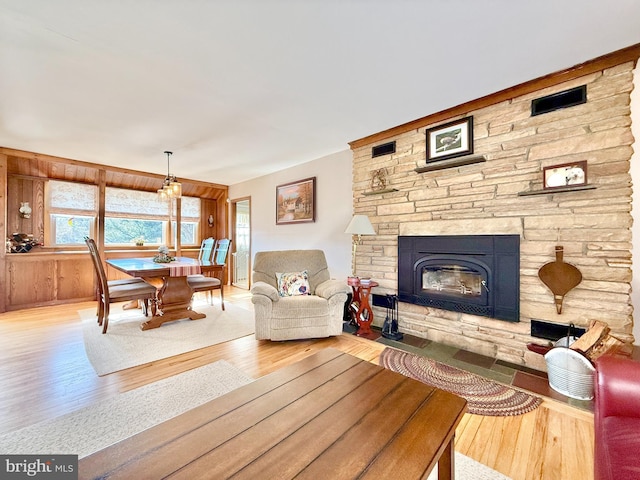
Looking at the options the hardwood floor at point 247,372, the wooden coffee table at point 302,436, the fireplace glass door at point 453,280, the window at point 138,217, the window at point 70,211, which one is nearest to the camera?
the wooden coffee table at point 302,436

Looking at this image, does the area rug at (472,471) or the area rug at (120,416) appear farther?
the area rug at (120,416)

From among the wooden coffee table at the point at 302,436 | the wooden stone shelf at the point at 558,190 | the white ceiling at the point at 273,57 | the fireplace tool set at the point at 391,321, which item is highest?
the white ceiling at the point at 273,57

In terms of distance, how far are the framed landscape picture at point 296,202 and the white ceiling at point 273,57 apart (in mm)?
1211

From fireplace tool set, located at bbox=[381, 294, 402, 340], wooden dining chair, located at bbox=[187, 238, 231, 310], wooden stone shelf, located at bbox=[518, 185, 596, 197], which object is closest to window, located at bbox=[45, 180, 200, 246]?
wooden dining chair, located at bbox=[187, 238, 231, 310]

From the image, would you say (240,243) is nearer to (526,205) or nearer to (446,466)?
(526,205)

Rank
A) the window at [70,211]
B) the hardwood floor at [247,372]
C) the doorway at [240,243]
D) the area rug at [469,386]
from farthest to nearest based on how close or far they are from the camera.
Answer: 1. the doorway at [240,243]
2. the window at [70,211]
3. the area rug at [469,386]
4. the hardwood floor at [247,372]

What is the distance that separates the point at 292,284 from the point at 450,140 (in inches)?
93.0

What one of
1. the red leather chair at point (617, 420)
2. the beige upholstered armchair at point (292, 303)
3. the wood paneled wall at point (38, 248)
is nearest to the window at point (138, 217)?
the wood paneled wall at point (38, 248)

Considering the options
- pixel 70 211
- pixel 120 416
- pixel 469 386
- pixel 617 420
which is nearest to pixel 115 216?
pixel 70 211

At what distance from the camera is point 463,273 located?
2.88m

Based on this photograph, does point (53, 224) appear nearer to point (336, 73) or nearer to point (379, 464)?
→ point (336, 73)

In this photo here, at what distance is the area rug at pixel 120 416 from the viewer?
58.2 inches

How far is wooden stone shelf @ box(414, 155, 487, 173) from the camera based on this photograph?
8.68 ft

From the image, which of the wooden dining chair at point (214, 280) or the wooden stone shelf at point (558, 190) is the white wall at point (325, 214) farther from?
the wooden stone shelf at point (558, 190)
